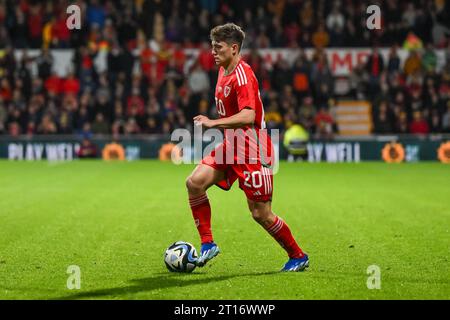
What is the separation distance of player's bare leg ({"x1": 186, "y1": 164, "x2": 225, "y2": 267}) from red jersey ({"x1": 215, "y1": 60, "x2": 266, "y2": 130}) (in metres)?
→ 0.53

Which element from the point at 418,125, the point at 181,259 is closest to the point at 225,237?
the point at 181,259

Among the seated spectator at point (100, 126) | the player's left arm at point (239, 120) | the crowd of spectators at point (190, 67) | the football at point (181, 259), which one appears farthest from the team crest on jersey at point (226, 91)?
the seated spectator at point (100, 126)

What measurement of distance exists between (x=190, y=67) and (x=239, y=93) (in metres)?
18.8

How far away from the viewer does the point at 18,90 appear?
86.8 feet

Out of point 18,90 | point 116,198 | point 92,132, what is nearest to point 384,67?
point 92,132

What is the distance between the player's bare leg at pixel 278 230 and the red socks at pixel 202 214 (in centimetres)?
47

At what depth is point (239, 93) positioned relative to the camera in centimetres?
814

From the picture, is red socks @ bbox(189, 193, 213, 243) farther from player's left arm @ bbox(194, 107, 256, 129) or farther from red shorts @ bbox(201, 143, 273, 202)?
player's left arm @ bbox(194, 107, 256, 129)

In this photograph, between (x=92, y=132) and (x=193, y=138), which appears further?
(x=92, y=132)

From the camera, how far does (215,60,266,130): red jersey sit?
8.12 m

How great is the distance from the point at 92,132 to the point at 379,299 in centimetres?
1944
